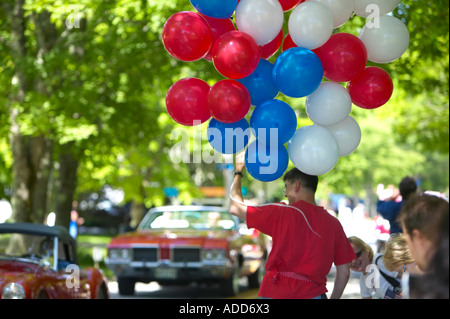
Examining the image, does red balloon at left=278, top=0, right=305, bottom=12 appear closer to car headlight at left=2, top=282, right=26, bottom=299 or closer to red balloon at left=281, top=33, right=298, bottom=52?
red balloon at left=281, top=33, right=298, bottom=52

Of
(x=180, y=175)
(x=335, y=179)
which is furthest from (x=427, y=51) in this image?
(x=335, y=179)

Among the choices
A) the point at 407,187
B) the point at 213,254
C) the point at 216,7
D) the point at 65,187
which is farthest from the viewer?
the point at 65,187

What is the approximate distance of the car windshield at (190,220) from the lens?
48.0 feet

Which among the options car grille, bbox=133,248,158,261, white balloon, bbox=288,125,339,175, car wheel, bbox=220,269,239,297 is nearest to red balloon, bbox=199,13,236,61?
white balloon, bbox=288,125,339,175

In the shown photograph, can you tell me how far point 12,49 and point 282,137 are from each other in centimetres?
1168

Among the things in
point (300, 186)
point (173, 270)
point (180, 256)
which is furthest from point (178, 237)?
point (300, 186)

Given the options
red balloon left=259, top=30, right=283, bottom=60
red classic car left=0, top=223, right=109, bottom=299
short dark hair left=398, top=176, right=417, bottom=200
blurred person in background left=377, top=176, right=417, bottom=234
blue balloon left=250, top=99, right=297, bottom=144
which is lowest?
red classic car left=0, top=223, right=109, bottom=299

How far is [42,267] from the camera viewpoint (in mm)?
8531

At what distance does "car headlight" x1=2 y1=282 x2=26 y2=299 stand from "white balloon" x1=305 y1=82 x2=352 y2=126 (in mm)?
3895

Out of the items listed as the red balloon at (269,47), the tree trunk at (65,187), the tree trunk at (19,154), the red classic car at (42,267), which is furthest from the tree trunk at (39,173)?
the red balloon at (269,47)

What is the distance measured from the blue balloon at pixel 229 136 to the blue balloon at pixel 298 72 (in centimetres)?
39

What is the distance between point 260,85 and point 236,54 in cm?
36

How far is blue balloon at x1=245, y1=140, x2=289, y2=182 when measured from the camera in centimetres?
496

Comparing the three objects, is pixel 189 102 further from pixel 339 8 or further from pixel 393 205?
pixel 393 205
